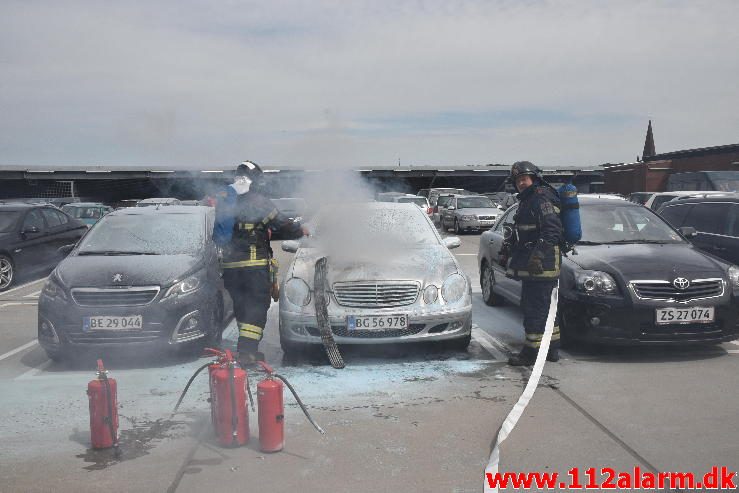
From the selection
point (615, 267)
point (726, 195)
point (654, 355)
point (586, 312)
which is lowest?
point (654, 355)

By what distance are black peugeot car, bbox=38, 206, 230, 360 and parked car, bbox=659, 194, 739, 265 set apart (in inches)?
227

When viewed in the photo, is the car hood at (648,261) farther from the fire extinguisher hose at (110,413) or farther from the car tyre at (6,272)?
the car tyre at (6,272)

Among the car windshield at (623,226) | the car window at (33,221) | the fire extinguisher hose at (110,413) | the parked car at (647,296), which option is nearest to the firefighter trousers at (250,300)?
the fire extinguisher hose at (110,413)

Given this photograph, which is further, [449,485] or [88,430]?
[88,430]

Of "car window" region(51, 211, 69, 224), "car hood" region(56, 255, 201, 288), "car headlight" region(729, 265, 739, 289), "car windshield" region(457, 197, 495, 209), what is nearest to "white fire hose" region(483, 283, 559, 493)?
"car headlight" region(729, 265, 739, 289)

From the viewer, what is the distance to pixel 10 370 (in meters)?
6.16

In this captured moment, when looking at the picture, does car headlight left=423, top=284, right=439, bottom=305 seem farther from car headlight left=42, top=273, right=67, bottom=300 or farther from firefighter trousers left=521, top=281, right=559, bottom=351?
car headlight left=42, top=273, right=67, bottom=300

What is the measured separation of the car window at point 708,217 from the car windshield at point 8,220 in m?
11.3

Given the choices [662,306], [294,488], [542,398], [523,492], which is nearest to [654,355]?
[662,306]

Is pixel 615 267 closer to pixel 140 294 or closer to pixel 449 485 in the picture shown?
pixel 449 485

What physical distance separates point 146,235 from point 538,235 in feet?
13.5

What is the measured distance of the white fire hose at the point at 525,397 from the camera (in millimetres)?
3732

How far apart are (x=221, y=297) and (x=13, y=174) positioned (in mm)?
40611

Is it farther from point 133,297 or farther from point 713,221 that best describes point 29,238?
point 713,221
